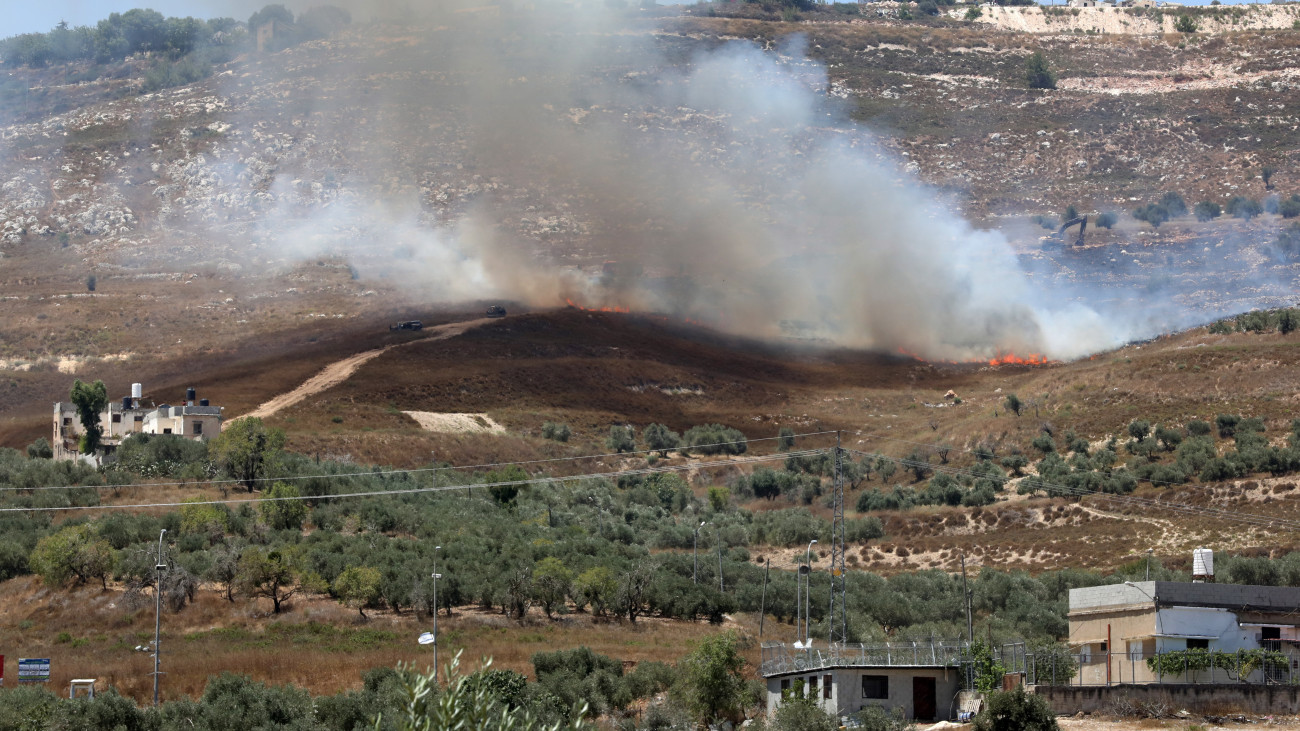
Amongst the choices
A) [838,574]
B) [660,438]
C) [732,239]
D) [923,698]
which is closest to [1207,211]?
[732,239]

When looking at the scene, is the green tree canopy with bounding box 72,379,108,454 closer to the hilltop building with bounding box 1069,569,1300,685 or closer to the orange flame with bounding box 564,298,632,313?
the orange flame with bounding box 564,298,632,313

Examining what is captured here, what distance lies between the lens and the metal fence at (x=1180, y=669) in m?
39.2

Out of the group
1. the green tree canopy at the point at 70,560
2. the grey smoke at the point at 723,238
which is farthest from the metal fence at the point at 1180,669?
the grey smoke at the point at 723,238

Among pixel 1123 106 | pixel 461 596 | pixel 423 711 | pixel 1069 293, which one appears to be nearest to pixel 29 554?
pixel 461 596

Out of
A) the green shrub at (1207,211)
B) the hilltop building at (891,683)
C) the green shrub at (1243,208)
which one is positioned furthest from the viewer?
the green shrub at (1207,211)

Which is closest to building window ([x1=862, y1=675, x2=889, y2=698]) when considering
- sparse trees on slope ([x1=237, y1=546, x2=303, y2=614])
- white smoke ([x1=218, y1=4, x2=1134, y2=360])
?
sparse trees on slope ([x1=237, y1=546, x2=303, y2=614])

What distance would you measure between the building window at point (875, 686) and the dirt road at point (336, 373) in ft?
244

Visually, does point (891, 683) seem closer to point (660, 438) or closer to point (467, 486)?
point (467, 486)

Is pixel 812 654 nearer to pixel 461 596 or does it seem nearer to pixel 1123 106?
pixel 461 596

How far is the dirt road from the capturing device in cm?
11456

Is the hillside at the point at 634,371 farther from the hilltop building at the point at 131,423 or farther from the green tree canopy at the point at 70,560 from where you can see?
the hilltop building at the point at 131,423

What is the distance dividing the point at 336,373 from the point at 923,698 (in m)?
88.3

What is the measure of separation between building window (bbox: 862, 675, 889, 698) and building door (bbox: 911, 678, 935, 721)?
2.86ft

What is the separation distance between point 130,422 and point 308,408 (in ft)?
47.5
